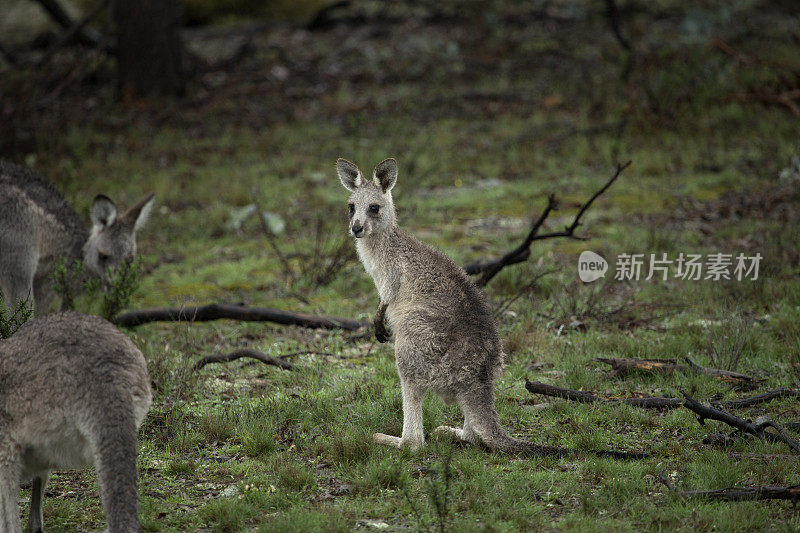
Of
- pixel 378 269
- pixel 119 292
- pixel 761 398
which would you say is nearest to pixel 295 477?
pixel 378 269

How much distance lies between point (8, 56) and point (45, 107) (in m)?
2.81

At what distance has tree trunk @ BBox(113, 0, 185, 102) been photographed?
56.1 ft

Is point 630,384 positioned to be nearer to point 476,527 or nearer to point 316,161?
point 476,527

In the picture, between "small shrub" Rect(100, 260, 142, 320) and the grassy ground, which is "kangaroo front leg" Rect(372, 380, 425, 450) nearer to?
the grassy ground

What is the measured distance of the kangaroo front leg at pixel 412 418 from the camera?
17.8 ft

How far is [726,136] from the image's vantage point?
1427 centimetres

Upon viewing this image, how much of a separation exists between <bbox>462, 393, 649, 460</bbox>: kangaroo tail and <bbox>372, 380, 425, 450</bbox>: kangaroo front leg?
0.32 m

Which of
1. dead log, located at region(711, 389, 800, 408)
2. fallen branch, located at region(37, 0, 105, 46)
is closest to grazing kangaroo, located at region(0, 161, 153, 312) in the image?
dead log, located at region(711, 389, 800, 408)

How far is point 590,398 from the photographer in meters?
6.20

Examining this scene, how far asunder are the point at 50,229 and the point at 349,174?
346 centimetres

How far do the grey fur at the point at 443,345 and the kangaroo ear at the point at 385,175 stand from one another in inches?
22.0

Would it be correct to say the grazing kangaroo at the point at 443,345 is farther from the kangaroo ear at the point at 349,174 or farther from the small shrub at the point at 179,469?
the small shrub at the point at 179,469

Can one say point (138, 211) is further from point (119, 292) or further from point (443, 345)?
point (443, 345)

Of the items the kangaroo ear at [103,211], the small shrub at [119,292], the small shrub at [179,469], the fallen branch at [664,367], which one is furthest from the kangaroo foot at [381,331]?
the kangaroo ear at [103,211]
